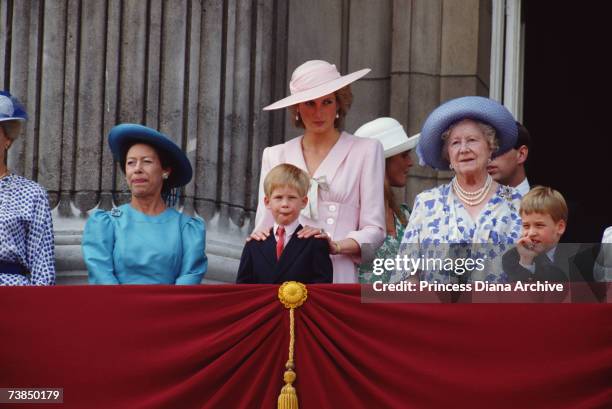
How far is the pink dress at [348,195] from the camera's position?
9.79 meters

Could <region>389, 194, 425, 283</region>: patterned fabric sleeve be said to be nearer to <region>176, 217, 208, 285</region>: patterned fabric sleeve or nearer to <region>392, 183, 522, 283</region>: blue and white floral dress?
<region>392, 183, 522, 283</region>: blue and white floral dress

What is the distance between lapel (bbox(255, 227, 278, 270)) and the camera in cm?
937

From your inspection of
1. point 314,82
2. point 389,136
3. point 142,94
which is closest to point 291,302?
point 314,82

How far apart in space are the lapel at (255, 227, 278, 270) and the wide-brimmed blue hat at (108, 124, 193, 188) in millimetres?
1021

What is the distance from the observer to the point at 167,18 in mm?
11641

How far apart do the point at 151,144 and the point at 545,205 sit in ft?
7.40

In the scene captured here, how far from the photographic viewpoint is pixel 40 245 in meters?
10.0

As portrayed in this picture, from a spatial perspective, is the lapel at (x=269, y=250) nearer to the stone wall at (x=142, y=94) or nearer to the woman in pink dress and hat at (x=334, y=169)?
the woman in pink dress and hat at (x=334, y=169)

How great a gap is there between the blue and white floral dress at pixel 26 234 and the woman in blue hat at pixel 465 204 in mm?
1917

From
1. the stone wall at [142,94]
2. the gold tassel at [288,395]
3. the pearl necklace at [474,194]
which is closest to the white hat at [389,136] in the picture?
the stone wall at [142,94]

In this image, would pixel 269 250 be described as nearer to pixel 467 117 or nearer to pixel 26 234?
pixel 467 117

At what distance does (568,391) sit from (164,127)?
3.67 metres

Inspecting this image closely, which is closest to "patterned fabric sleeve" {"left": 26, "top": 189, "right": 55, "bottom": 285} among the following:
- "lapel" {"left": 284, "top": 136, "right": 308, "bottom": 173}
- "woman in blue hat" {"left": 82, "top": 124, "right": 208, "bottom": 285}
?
"woman in blue hat" {"left": 82, "top": 124, "right": 208, "bottom": 285}

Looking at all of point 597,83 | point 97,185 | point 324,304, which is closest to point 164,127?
point 97,185
